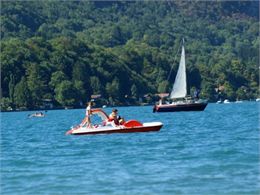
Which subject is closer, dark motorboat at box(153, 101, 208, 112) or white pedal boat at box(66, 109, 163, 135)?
white pedal boat at box(66, 109, 163, 135)

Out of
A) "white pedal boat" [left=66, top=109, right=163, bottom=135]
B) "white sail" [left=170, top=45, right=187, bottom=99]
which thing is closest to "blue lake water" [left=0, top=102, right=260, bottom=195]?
"white pedal boat" [left=66, top=109, right=163, bottom=135]

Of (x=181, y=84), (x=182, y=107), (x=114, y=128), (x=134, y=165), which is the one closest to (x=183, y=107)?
(x=182, y=107)

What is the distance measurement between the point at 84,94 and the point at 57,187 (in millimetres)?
170138

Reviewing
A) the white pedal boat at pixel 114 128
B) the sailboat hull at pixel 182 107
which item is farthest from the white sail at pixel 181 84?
the white pedal boat at pixel 114 128

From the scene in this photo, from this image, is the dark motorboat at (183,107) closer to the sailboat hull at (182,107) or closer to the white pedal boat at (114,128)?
the sailboat hull at (182,107)

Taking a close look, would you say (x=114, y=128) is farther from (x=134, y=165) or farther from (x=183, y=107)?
(x=183, y=107)

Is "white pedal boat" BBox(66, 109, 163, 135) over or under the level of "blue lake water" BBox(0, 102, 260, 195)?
over

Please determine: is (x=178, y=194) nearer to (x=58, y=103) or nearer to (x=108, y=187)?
(x=108, y=187)

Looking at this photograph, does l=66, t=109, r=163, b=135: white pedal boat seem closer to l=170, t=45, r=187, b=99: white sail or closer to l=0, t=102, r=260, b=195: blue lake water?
l=0, t=102, r=260, b=195: blue lake water

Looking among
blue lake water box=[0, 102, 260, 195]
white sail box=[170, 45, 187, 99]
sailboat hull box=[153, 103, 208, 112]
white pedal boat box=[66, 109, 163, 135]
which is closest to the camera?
blue lake water box=[0, 102, 260, 195]

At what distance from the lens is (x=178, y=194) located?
27.7 metres

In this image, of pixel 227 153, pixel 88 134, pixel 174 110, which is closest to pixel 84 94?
pixel 174 110

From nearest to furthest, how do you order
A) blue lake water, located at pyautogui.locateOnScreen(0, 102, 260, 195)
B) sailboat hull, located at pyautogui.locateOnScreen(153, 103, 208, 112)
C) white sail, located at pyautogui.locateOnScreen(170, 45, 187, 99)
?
blue lake water, located at pyautogui.locateOnScreen(0, 102, 260, 195) → sailboat hull, located at pyautogui.locateOnScreen(153, 103, 208, 112) → white sail, located at pyautogui.locateOnScreen(170, 45, 187, 99)

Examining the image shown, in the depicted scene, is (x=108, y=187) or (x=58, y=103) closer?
(x=108, y=187)
